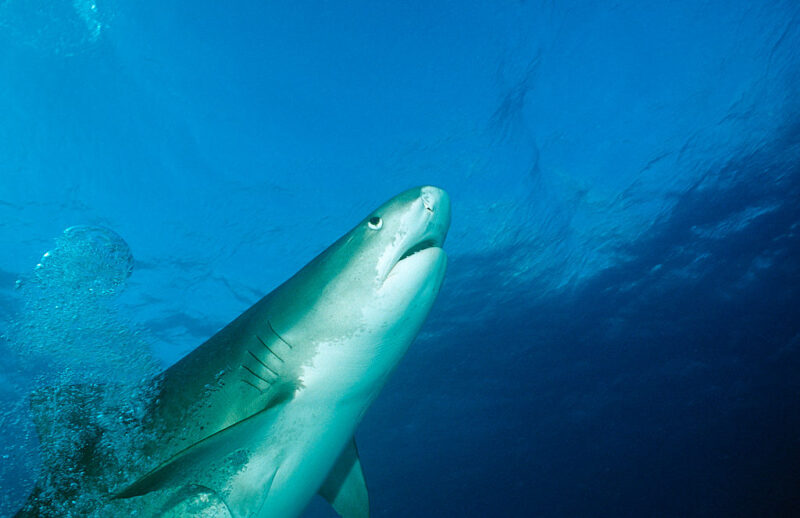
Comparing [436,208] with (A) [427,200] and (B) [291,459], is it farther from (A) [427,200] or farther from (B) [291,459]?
(B) [291,459]

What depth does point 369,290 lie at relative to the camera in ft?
8.30

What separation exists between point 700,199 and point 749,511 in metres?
22.4

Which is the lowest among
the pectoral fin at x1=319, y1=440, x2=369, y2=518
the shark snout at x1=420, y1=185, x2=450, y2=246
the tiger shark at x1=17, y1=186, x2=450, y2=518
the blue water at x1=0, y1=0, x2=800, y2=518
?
the pectoral fin at x1=319, y1=440, x2=369, y2=518

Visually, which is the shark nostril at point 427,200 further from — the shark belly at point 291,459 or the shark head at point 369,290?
the shark belly at point 291,459

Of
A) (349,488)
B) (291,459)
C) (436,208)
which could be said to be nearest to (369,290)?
(436,208)

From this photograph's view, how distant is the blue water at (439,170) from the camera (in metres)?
10.2

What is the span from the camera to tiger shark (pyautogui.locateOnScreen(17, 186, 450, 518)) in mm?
2473

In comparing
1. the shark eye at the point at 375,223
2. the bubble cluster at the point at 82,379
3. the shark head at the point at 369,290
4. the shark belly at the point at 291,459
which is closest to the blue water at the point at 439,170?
the bubble cluster at the point at 82,379

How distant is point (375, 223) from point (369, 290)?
422 millimetres

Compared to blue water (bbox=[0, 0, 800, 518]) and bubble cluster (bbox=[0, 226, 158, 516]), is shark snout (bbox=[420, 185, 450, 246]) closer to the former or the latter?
bubble cluster (bbox=[0, 226, 158, 516])

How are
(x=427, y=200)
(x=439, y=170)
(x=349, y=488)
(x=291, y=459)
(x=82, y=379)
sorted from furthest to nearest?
1. (x=439, y=170)
2. (x=82, y=379)
3. (x=349, y=488)
4. (x=291, y=459)
5. (x=427, y=200)

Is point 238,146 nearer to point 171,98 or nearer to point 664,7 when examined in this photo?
point 171,98

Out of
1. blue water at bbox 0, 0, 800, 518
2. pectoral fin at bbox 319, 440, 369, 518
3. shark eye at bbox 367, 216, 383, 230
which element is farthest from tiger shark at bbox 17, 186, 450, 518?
blue water at bbox 0, 0, 800, 518

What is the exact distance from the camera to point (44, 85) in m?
9.94
